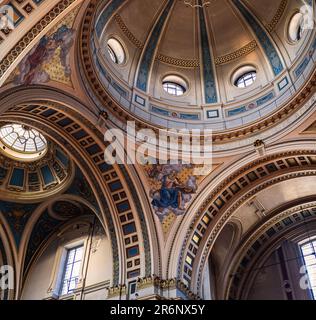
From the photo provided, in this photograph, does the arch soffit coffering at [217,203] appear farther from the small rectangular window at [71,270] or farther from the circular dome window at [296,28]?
the circular dome window at [296,28]

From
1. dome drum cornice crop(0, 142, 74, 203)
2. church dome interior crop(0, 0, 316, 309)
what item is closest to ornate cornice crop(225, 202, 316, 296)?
church dome interior crop(0, 0, 316, 309)

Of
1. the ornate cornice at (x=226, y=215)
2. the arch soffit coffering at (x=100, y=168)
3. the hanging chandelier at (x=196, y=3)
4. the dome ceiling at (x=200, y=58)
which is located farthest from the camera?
the hanging chandelier at (x=196, y=3)

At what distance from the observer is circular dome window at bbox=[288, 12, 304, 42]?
16547mm

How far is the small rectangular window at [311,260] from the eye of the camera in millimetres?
17781

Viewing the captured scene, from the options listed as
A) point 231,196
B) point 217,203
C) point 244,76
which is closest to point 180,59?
point 244,76

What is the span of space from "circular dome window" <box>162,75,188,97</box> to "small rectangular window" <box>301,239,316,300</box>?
8550 millimetres

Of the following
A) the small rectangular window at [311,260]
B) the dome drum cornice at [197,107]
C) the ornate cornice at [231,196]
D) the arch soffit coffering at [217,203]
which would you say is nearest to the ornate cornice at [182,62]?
the dome drum cornice at [197,107]

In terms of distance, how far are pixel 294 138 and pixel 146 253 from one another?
6.60 metres

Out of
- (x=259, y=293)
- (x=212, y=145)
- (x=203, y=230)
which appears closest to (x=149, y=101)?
(x=212, y=145)

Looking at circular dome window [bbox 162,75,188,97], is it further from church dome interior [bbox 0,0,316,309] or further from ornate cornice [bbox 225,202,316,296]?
ornate cornice [bbox 225,202,316,296]

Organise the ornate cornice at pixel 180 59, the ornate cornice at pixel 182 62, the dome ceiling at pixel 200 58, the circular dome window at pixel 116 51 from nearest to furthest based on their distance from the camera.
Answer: the dome ceiling at pixel 200 58 < the circular dome window at pixel 116 51 < the ornate cornice at pixel 180 59 < the ornate cornice at pixel 182 62

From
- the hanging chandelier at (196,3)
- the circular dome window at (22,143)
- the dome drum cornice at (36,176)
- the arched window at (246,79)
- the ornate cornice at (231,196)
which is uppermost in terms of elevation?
the hanging chandelier at (196,3)

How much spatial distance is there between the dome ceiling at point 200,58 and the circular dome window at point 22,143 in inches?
162
